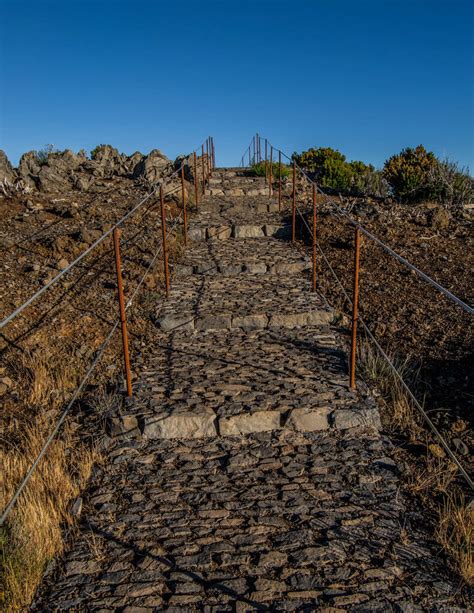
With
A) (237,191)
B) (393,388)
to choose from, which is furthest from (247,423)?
(237,191)

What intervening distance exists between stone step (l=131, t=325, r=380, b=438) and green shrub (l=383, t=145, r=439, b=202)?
7.52m

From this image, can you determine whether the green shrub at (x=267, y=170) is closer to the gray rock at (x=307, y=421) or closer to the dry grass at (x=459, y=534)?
the gray rock at (x=307, y=421)

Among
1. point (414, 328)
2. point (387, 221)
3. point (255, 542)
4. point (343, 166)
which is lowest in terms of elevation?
point (255, 542)

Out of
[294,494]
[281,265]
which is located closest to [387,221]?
[281,265]

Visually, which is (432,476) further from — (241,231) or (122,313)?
(241,231)

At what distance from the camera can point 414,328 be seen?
6.38 metres

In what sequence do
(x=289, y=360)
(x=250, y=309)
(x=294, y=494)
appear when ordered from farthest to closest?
(x=250, y=309) → (x=289, y=360) → (x=294, y=494)

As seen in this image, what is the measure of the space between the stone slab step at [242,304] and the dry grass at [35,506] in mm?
2439

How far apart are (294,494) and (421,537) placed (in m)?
0.84

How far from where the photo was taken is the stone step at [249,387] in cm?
459

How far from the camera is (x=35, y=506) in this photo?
3.53 metres

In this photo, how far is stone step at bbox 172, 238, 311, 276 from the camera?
862 cm

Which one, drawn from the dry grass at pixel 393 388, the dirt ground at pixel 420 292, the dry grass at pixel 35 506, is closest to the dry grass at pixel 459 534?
the dirt ground at pixel 420 292

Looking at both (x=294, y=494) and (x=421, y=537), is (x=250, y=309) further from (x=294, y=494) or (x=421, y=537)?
(x=421, y=537)
